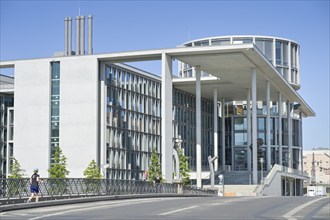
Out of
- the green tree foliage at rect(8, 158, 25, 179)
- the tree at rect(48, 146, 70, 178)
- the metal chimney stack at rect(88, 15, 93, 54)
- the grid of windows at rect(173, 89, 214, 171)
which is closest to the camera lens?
the tree at rect(48, 146, 70, 178)

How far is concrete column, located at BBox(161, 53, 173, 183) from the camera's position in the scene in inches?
2406

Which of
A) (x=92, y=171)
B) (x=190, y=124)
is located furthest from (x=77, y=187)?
(x=190, y=124)

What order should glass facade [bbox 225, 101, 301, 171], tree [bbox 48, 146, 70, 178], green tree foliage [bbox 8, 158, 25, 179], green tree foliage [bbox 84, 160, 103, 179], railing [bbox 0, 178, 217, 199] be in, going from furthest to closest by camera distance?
glass facade [bbox 225, 101, 301, 171] < green tree foliage [bbox 8, 158, 25, 179] < tree [bbox 48, 146, 70, 178] < green tree foliage [bbox 84, 160, 103, 179] < railing [bbox 0, 178, 217, 199]

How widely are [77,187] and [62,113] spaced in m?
31.8

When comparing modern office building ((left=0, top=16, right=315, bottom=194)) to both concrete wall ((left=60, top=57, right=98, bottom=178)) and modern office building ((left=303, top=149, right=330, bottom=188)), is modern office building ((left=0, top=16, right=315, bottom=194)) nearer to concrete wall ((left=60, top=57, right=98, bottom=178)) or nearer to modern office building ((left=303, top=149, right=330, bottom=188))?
concrete wall ((left=60, top=57, right=98, bottom=178))

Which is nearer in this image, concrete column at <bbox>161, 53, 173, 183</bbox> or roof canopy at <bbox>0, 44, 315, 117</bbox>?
concrete column at <bbox>161, 53, 173, 183</bbox>

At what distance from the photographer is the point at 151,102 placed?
79.7 meters

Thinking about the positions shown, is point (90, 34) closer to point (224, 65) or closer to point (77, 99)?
point (77, 99)

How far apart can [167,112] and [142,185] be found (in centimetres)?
1989

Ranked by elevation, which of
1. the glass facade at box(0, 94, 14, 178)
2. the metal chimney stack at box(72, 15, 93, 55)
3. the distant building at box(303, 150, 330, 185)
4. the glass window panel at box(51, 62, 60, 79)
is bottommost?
the distant building at box(303, 150, 330, 185)

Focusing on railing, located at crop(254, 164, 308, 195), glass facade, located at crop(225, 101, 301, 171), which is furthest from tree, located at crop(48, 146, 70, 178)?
glass facade, located at crop(225, 101, 301, 171)

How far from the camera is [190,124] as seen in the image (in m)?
91.8

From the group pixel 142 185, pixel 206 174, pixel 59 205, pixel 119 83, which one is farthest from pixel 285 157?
pixel 59 205

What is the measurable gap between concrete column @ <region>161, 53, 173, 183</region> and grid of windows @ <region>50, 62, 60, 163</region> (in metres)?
10.9
